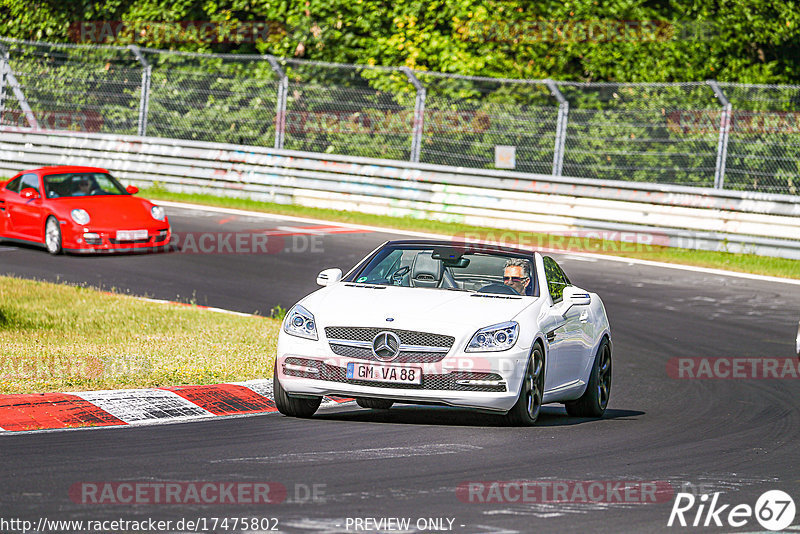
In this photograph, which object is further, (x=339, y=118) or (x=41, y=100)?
(x=41, y=100)

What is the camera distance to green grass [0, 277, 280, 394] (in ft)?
35.8

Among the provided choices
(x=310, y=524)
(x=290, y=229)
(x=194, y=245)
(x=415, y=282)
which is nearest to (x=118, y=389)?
(x=415, y=282)

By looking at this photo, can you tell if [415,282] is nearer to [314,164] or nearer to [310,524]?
[310,524]

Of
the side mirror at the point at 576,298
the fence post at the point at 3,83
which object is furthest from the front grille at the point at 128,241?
the side mirror at the point at 576,298

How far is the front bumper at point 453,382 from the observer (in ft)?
30.3

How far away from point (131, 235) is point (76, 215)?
2.74ft

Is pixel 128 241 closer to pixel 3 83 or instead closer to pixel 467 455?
pixel 3 83

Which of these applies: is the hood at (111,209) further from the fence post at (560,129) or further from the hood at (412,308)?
the hood at (412,308)

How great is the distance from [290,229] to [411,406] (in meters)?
12.4

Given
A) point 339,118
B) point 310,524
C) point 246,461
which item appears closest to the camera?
point 310,524

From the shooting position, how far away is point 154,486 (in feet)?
22.9

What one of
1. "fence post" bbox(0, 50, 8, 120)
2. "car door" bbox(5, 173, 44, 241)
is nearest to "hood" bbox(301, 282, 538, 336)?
"car door" bbox(5, 173, 44, 241)

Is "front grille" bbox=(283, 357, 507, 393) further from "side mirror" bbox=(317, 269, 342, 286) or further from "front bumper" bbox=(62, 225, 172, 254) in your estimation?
"front bumper" bbox=(62, 225, 172, 254)

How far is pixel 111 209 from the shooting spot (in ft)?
66.2
